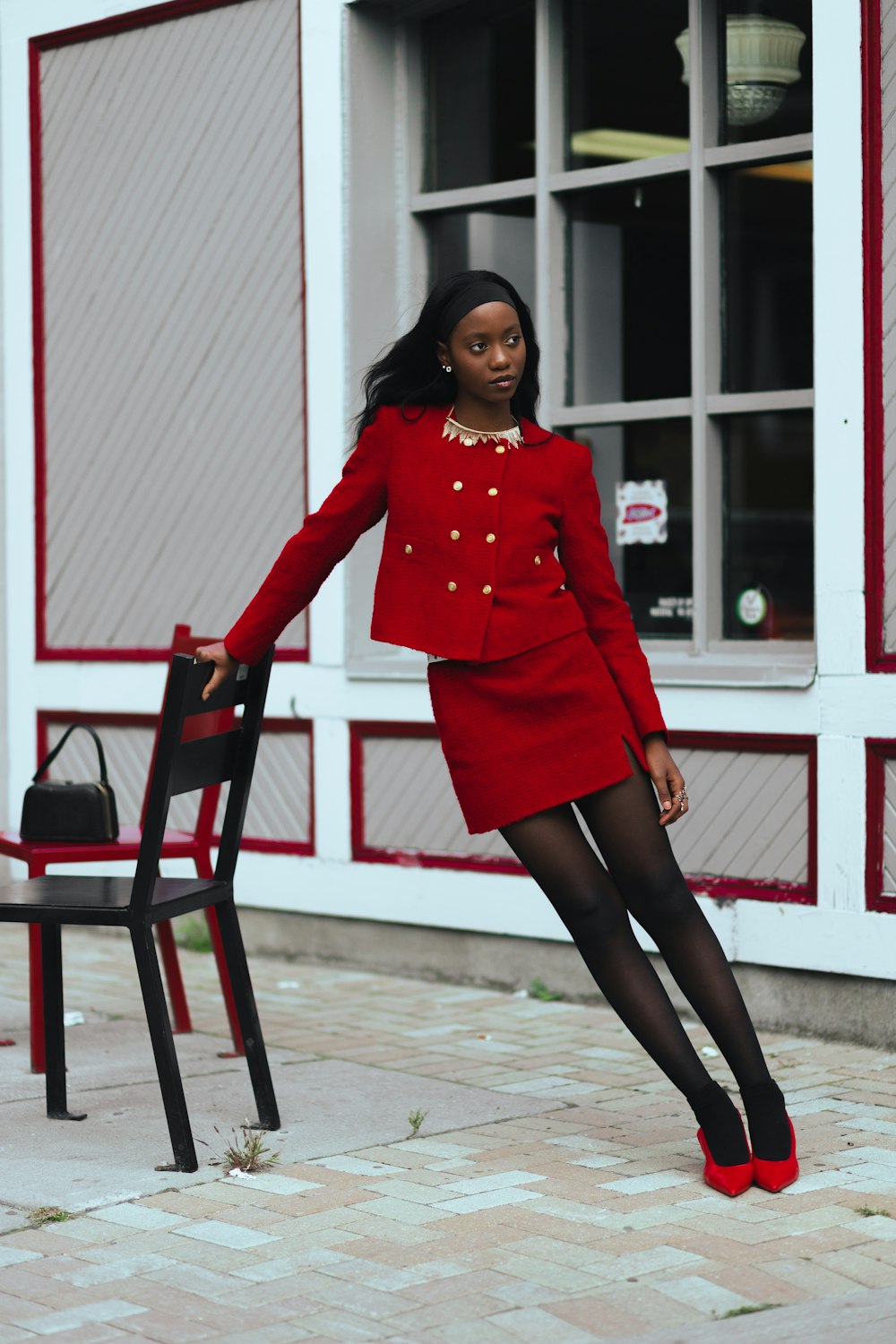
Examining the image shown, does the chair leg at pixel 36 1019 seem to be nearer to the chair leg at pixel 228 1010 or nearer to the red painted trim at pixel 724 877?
the chair leg at pixel 228 1010

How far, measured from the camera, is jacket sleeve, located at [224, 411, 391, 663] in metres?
4.26

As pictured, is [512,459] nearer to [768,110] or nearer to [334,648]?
[768,110]

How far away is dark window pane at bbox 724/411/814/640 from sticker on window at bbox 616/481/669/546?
28cm

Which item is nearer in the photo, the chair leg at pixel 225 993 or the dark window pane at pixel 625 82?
the chair leg at pixel 225 993

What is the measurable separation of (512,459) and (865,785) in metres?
1.92

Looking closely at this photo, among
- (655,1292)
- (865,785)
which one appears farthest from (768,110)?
(655,1292)

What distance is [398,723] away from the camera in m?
6.89

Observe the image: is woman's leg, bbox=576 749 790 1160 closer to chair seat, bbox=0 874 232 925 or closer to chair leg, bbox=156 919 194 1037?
chair seat, bbox=0 874 232 925

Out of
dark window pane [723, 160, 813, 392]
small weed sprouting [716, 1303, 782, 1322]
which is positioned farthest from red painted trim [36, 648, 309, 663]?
small weed sprouting [716, 1303, 782, 1322]

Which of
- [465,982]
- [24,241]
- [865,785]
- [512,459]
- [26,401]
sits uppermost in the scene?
[24,241]

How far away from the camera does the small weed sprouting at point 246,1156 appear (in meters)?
4.29

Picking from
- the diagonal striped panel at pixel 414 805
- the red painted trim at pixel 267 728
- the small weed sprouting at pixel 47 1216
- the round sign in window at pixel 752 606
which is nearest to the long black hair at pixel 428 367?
the small weed sprouting at pixel 47 1216

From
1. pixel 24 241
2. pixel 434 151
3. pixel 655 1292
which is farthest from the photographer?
pixel 24 241

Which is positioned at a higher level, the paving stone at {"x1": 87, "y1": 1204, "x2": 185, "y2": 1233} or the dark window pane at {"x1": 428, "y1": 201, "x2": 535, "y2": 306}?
the dark window pane at {"x1": 428, "y1": 201, "x2": 535, "y2": 306}
